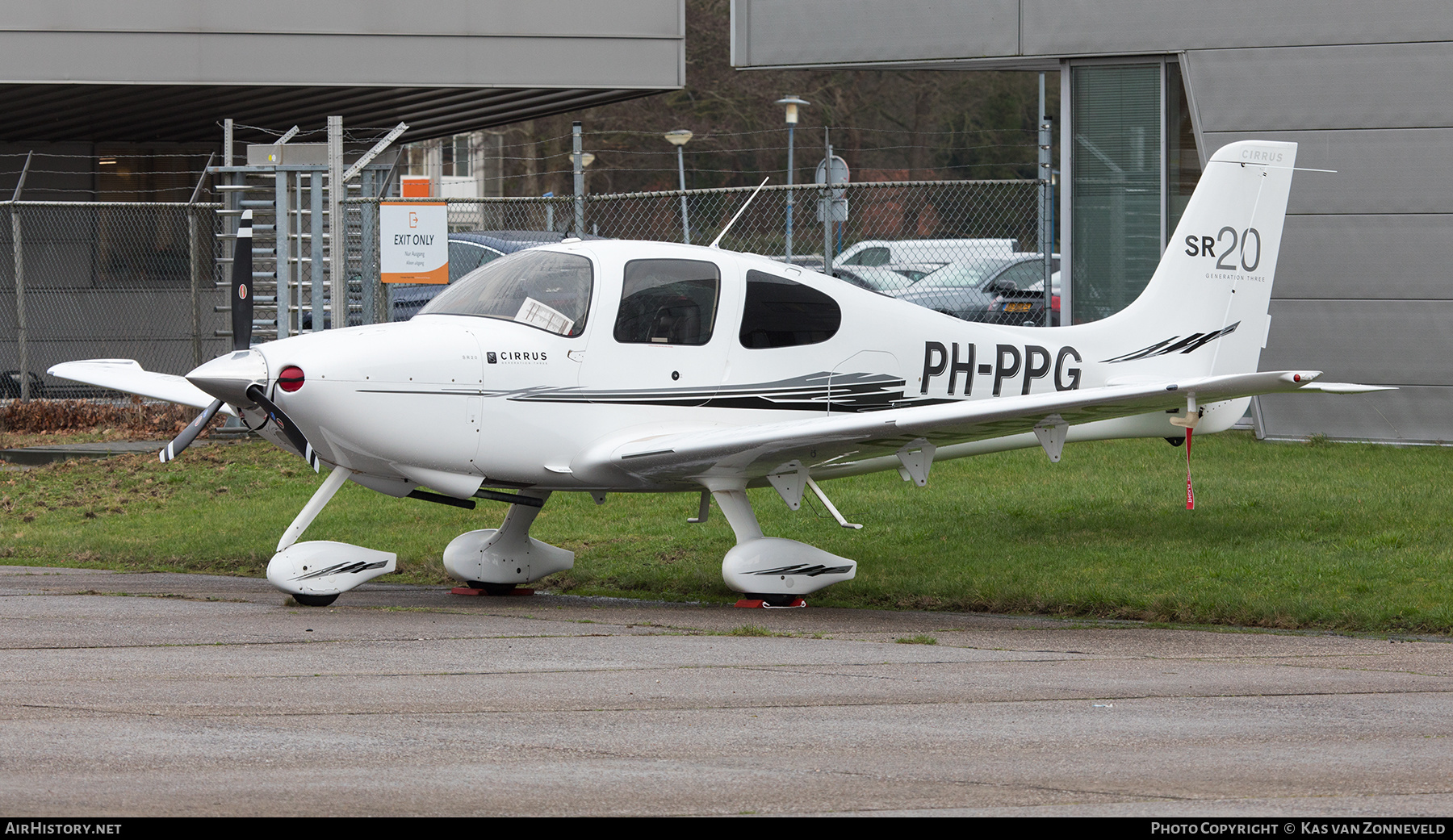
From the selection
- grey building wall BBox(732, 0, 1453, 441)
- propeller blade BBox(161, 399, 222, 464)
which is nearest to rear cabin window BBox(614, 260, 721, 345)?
propeller blade BBox(161, 399, 222, 464)

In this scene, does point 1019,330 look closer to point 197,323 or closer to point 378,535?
point 378,535

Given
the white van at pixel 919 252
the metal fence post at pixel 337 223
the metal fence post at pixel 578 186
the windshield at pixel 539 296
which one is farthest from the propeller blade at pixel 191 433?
the white van at pixel 919 252

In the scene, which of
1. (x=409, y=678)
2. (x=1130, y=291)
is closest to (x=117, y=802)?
(x=409, y=678)

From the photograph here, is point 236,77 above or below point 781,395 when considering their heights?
above

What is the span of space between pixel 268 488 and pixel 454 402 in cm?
557

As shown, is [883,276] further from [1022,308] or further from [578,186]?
[578,186]

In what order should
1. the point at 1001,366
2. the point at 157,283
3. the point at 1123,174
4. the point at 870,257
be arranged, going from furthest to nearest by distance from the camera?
the point at 870,257, the point at 157,283, the point at 1123,174, the point at 1001,366

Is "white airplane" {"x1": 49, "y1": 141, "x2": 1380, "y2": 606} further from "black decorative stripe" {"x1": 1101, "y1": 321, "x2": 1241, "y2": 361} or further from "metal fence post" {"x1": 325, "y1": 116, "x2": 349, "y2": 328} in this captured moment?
"metal fence post" {"x1": 325, "y1": 116, "x2": 349, "y2": 328}

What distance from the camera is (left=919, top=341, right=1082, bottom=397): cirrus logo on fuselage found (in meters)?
10.2

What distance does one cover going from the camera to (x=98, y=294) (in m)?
22.2

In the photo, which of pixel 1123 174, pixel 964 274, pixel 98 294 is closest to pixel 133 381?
pixel 1123 174

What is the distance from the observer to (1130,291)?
16531 millimetres

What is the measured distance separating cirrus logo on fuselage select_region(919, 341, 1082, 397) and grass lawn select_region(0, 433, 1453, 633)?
3.56ft

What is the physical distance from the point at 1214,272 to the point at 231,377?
6.34 metres
